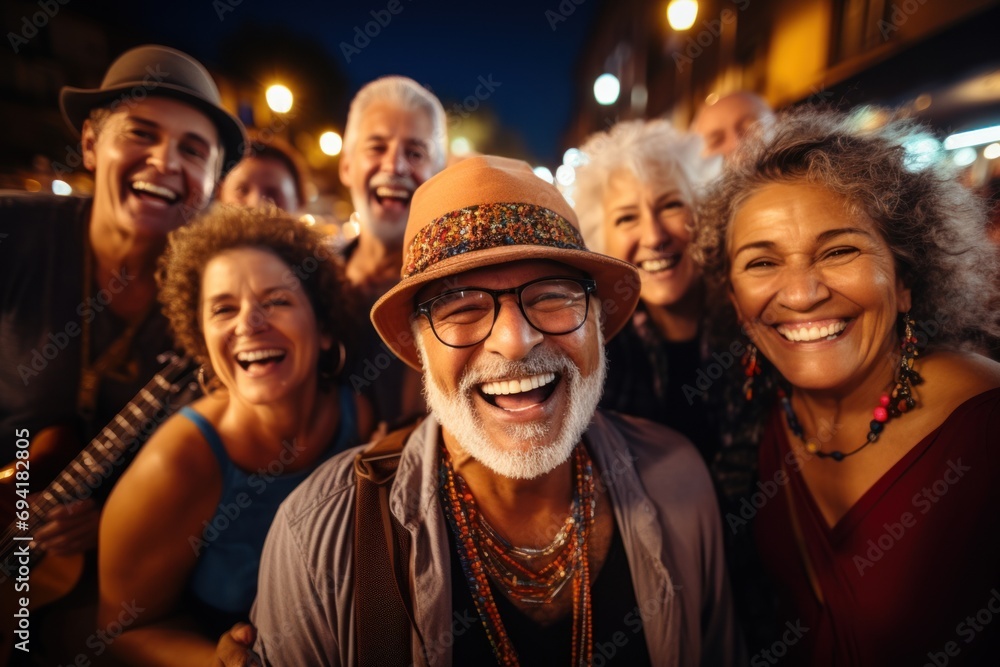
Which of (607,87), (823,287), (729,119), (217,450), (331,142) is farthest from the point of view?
(607,87)

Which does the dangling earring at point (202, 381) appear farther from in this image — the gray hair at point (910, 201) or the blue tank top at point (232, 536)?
the gray hair at point (910, 201)

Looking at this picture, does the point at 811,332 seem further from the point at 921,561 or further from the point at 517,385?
the point at 517,385

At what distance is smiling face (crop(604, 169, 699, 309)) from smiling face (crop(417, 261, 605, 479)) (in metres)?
0.96

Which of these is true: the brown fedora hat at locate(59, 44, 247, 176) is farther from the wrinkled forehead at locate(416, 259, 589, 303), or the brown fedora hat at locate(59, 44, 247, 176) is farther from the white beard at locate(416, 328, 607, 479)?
the white beard at locate(416, 328, 607, 479)

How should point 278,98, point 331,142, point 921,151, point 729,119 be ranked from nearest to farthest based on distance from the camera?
point 921,151 → point 278,98 → point 331,142 → point 729,119

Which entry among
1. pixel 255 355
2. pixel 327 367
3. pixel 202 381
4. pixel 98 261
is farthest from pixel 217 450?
pixel 98 261

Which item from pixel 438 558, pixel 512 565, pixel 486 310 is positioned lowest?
pixel 512 565

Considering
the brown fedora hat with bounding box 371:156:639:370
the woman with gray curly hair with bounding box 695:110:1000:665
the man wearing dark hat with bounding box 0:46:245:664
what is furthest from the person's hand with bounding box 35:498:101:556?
the woman with gray curly hair with bounding box 695:110:1000:665

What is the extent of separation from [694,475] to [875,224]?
1.24m

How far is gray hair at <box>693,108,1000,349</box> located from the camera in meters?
1.60

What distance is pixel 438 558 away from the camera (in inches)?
59.0

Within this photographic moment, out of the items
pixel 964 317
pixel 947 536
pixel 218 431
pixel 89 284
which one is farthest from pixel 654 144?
pixel 89 284

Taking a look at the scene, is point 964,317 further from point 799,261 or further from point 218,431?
point 218,431

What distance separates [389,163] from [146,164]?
1215 millimetres
